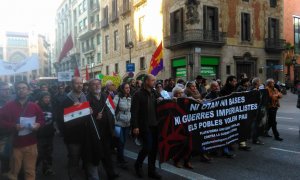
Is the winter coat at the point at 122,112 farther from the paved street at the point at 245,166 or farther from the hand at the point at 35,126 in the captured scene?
the hand at the point at 35,126

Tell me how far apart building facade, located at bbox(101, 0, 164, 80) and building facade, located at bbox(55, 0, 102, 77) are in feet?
9.66

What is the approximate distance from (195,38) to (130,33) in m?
10.7

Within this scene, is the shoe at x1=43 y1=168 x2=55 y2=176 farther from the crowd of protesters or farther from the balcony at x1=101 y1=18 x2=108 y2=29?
the balcony at x1=101 y1=18 x2=108 y2=29

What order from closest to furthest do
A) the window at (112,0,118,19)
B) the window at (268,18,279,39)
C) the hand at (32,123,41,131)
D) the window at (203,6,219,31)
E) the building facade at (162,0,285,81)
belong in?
the hand at (32,123,41,131) → the building facade at (162,0,285,81) → the window at (203,6,219,31) → the window at (268,18,279,39) → the window at (112,0,118,19)

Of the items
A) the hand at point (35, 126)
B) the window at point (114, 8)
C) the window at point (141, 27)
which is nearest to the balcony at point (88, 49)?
the window at point (114, 8)

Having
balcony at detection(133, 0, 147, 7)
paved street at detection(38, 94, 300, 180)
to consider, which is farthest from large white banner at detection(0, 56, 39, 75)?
balcony at detection(133, 0, 147, 7)

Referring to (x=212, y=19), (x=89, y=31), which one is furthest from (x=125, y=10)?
(x=89, y=31)

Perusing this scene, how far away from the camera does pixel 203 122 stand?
685 cm

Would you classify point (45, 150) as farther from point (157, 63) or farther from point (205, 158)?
point (157, 63)

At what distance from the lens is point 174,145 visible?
6441 millimetres

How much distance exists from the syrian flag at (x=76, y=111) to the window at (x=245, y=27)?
80.1ft

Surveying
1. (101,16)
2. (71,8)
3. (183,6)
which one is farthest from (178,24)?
(71,8)

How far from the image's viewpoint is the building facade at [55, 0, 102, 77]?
43562mm

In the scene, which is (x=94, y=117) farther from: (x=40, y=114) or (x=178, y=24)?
(x=178, y=24)
